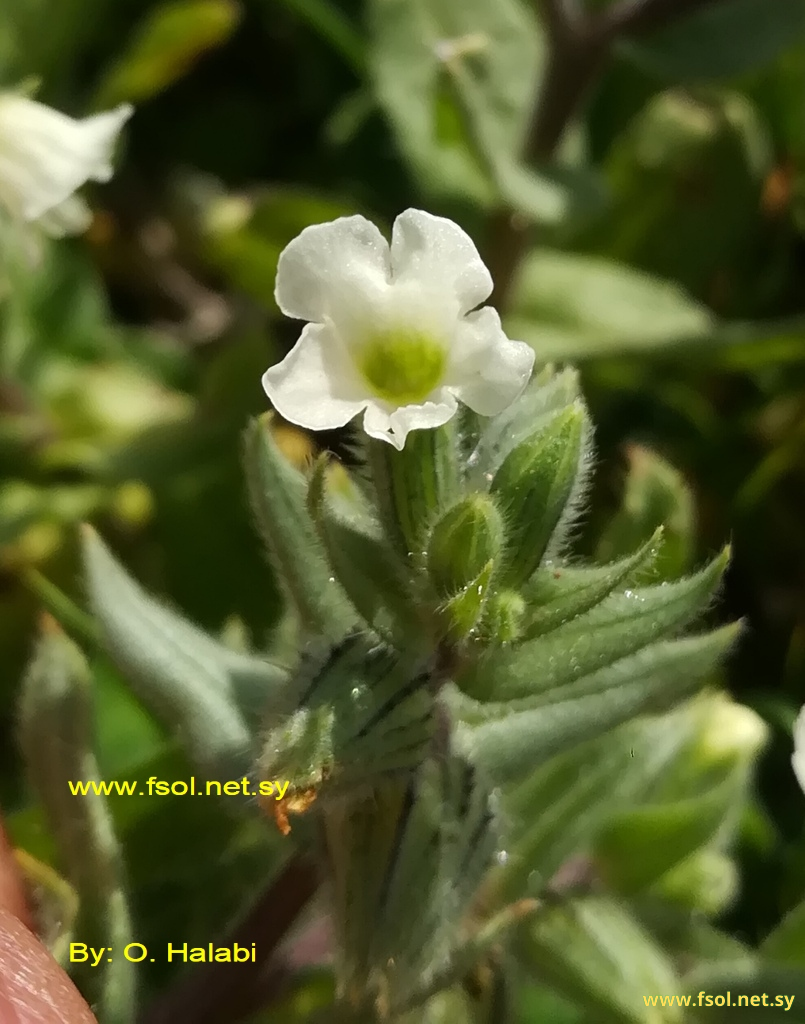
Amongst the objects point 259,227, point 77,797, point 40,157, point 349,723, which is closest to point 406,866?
point 349,723

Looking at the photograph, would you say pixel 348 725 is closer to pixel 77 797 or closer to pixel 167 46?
pixel 77 797

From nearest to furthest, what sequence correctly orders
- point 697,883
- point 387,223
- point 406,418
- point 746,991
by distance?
point 406,418
point 746,991
point 697,883
point 387,223

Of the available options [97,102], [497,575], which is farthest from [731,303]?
[497,575]

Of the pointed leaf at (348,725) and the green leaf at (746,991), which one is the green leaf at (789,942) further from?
the pointed leaf at (348,725)

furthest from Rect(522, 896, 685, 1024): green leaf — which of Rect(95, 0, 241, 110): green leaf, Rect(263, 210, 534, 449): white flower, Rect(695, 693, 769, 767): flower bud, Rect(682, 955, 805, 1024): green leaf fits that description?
Rect(95, 0, 241, 110): green leaf

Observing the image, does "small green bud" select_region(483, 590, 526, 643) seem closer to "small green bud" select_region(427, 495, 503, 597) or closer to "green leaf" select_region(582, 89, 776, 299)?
"small green bud" select_region(427, 495, 503, 597)
